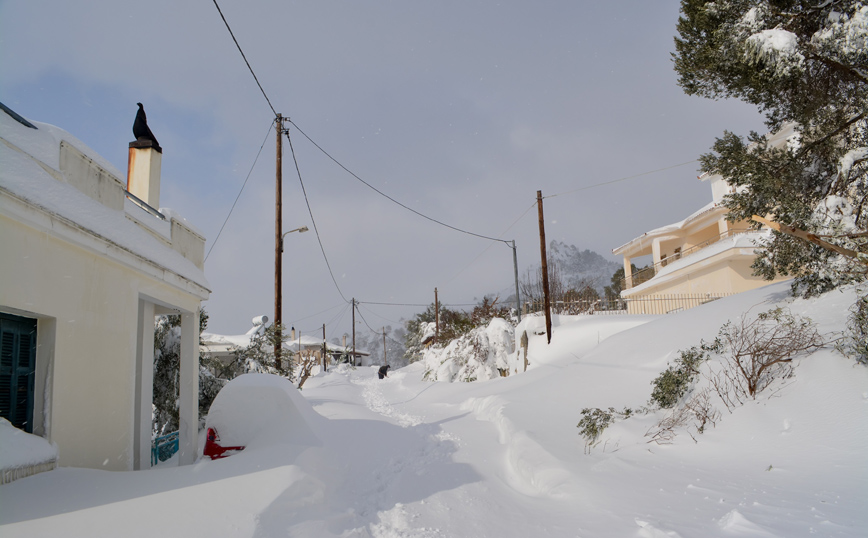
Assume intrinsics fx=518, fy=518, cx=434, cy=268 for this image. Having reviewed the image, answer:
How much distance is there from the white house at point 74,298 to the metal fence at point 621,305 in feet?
71.1

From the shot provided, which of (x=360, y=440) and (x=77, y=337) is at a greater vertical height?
(x=77, y=337)

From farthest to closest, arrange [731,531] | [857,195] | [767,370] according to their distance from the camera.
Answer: [857,195] < [767,370] < [731,531]

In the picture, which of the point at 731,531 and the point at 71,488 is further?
the point at 71,488

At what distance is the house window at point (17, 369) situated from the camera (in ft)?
19.1

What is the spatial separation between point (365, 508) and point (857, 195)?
34.9ft

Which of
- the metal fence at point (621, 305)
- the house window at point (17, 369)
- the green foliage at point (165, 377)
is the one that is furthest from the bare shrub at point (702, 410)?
the metal fence at point (621, 305)

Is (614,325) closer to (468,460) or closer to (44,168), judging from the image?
(468,460)

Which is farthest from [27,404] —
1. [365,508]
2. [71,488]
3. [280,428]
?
[365,508]

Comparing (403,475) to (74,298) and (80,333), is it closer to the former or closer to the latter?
(80,333)

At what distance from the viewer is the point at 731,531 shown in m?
4.38

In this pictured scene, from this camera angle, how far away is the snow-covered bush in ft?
81.8

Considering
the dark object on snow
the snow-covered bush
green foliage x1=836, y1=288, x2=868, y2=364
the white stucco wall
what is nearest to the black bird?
the dark object on snow

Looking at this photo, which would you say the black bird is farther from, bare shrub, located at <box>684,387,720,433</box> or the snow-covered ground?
bare shrub, located at <box>684,387,720,433</box>

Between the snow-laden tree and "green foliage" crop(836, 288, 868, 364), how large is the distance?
3.37 feet
